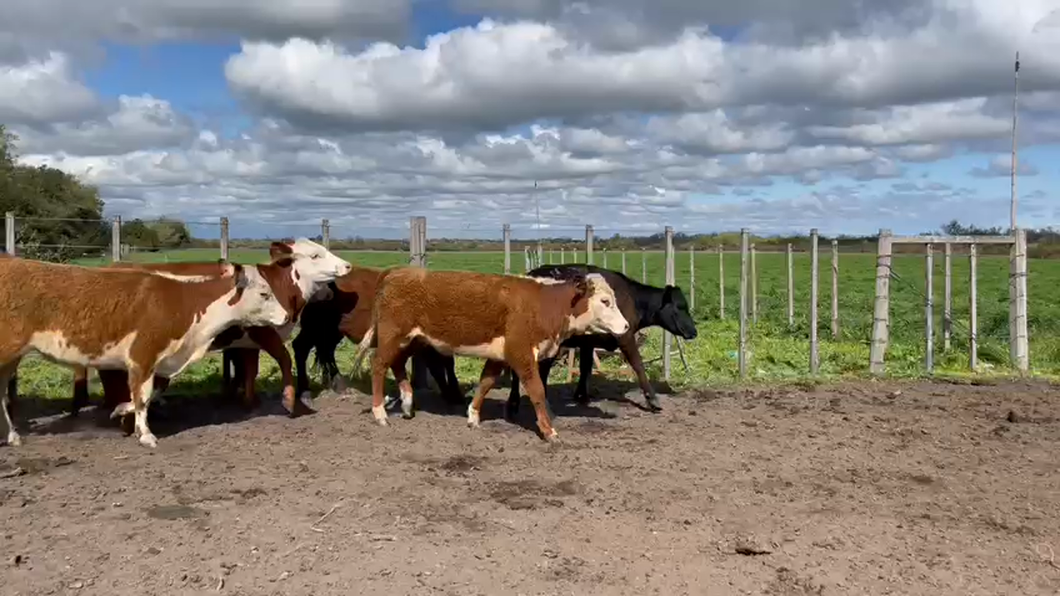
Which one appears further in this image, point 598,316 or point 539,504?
point 598,316

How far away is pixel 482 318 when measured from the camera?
357 inches

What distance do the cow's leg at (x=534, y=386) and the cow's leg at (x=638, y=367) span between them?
1.59 metres

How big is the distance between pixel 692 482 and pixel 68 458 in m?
5.14

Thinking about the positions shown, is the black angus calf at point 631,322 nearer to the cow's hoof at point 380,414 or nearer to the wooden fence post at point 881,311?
the cow's hoof at point 380,414

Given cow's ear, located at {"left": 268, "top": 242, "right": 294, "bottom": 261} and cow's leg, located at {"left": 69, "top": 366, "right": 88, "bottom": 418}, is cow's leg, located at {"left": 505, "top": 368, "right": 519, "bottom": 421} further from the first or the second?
cow's leg, located at {"left": 69, "top": 366, "right": 88, "bottom": 418}

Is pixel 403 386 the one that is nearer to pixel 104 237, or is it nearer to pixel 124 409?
pixel 124 409

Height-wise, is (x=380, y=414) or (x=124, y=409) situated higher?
(x=124, y=409)

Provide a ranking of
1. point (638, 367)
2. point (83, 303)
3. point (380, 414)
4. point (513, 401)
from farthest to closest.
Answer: point (638, 367), point (513, 401), point (380, 414), point (83, 303)

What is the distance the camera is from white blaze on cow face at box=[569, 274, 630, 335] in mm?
9438

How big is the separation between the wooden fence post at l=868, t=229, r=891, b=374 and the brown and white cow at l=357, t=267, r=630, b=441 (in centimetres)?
509

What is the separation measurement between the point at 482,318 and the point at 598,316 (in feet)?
4.10

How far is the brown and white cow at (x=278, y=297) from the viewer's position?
9.01 metres

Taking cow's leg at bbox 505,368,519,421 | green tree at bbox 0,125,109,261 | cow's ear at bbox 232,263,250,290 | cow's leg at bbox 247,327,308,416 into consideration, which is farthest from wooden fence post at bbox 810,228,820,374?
green tree at bbox 0,125,109,261

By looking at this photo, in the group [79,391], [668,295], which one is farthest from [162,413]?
[668,295]
